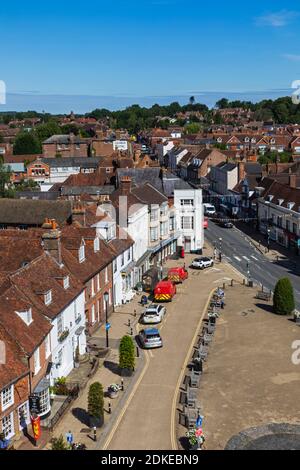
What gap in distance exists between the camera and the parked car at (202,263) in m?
65.9

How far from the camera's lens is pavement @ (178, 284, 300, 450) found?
29.9m

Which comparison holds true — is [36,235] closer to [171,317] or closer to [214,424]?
[171,317]

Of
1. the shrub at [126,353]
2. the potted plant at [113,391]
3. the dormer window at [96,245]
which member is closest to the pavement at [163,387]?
the potted plant at [113,391]

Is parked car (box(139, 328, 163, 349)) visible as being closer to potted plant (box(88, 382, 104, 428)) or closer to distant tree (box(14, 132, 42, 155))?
potted plant (box(88, 382, 104, 428))

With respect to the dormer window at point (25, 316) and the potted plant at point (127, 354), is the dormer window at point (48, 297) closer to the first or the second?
the dormer window at point (25, 316)

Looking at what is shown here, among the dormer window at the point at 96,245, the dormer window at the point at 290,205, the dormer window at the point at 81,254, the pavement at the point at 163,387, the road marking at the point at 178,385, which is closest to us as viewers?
the pavement at the point at 163,387

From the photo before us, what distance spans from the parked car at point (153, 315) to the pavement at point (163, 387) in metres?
0.57

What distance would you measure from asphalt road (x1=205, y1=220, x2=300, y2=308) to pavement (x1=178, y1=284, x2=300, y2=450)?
7309 mm

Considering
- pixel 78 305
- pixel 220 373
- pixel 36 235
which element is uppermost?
pixel 36 235

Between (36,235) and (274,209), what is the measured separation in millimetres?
42162

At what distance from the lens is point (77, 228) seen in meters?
47.4

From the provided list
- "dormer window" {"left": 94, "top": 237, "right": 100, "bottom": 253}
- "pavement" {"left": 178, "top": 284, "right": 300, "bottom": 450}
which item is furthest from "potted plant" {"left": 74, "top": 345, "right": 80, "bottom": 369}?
Result: "dormer window" {"left": 94, "top": 237, "right": 100, "bottom": 253}

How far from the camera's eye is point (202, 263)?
66000 millimetres

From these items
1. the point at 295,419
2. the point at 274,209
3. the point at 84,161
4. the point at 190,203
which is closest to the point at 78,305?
the point at 295,419
